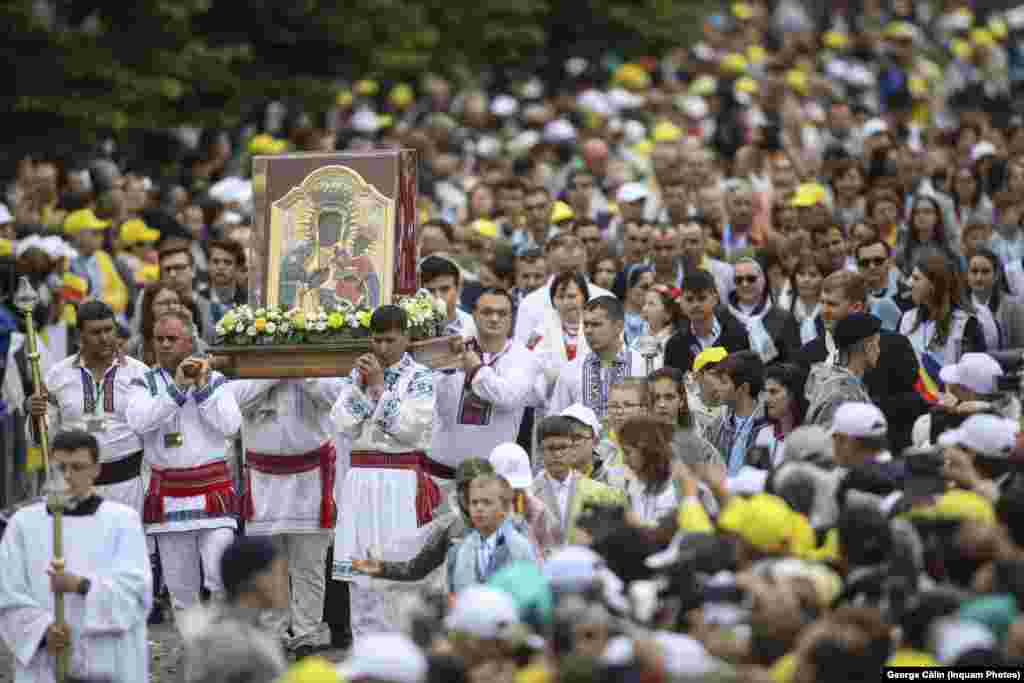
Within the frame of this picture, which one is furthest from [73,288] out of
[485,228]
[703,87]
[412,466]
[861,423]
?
[703,87]

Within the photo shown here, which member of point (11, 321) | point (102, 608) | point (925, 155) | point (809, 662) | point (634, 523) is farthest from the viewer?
point (925, 155)

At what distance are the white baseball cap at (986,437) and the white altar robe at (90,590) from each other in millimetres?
4014

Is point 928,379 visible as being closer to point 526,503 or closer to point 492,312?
point 492,312

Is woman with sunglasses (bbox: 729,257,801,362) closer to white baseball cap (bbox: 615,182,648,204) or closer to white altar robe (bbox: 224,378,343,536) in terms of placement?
white baseball cap (bbox: 615,182,648,204)

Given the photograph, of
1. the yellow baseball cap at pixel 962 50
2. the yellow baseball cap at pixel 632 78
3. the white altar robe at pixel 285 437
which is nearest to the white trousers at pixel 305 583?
the white altar robe at pixel 285 437

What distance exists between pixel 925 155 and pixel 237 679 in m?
14.4

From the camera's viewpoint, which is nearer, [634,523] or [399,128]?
[634,523]

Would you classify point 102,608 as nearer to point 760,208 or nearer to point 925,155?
point 760,208

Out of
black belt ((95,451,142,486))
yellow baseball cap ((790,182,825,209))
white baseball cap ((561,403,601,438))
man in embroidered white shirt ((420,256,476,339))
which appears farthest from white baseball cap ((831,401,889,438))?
yellow baseball cap ((790,182,825,209))

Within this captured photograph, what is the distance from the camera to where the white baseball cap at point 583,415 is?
13.2 meters

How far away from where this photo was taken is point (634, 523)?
10797 millimetres

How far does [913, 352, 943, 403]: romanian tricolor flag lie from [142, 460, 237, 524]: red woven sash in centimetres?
416

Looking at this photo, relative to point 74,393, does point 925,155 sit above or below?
above

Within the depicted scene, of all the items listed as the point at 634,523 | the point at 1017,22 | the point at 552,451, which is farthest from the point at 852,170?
the point at 1017,22
